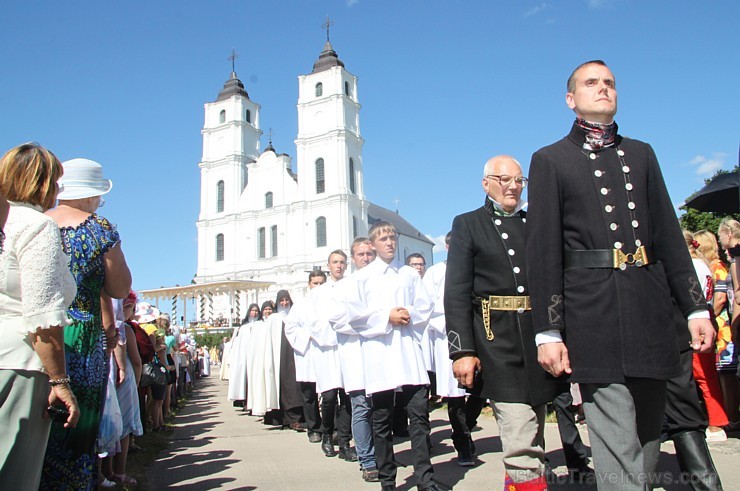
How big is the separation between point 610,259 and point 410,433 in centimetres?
262

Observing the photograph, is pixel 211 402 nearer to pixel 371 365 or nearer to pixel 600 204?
pixel 371 365

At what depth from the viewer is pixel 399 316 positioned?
5.04m

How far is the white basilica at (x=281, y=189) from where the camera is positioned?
57.8 metres

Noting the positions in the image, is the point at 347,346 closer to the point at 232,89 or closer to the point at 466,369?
the point at 466,369

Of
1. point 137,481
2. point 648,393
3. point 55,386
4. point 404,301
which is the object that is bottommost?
point 137,481

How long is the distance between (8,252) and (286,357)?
6964 mm

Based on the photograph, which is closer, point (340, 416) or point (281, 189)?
point (340, 416)

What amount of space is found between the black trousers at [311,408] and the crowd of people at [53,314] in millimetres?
4509

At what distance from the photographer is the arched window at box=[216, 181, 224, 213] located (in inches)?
2542

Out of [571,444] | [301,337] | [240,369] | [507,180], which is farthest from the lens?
[240,369]

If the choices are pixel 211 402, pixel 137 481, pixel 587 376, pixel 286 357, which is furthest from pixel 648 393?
pixel 211 402

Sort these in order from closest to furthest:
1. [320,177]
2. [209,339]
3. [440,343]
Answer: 1. [440,343]
2. [209,339]
3. [320,177]

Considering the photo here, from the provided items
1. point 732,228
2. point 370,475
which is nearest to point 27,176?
point 370,475

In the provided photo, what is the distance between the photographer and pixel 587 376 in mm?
2600
